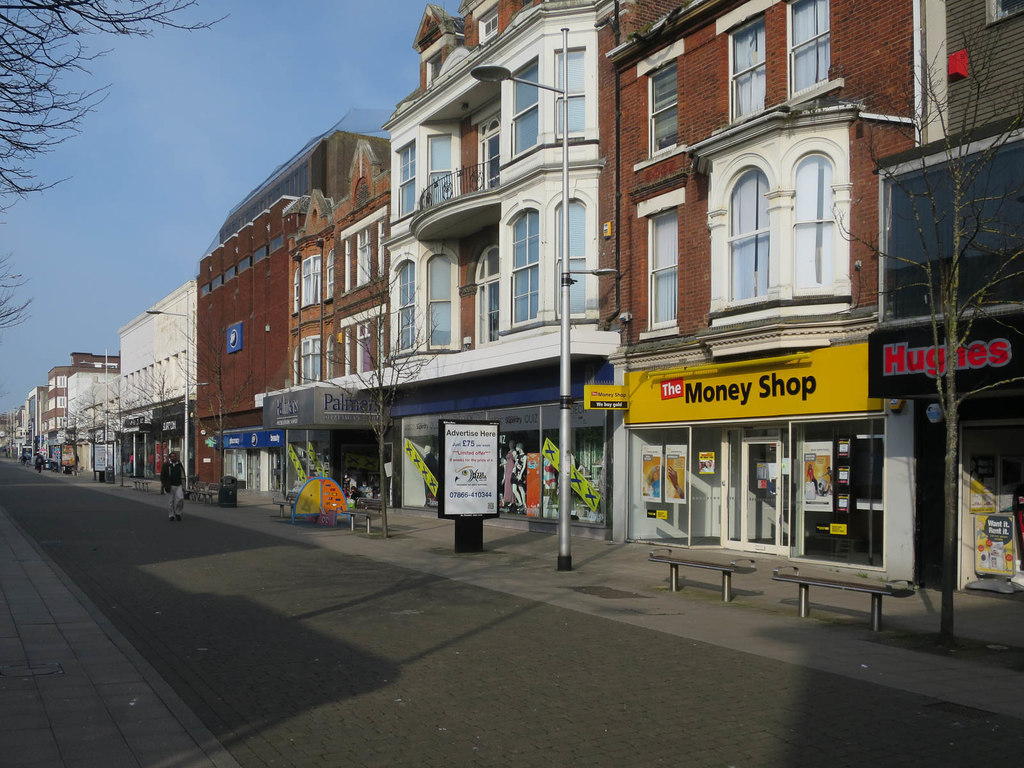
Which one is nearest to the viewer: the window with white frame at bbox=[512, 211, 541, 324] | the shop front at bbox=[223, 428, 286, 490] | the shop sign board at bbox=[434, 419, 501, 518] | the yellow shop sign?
the yellow shop sign

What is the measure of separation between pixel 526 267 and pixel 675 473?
22.3 feet

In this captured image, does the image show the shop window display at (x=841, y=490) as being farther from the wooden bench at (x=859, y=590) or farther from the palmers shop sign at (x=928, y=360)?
the wooden bench at (x=859, y=590)

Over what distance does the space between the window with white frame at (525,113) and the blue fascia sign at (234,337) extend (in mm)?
32097

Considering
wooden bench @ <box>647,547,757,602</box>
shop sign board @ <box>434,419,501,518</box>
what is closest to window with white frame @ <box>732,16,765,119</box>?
shop sign board @ <box>434,419,501,518</box>

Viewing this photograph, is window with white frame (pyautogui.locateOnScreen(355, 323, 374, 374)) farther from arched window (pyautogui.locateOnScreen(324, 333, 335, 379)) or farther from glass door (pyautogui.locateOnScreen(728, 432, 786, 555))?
glass door (pyautogui.locateOnScreen(728, 432, 786, 555))

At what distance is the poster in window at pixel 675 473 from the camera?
19.9 metres

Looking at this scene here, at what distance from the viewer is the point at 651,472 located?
2083cm

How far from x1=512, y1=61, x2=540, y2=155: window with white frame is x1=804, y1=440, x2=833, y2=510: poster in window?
10.8 metres

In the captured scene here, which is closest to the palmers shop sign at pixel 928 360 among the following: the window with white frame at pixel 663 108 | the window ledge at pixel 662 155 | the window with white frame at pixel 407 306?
the window ledge at pixel 662 155

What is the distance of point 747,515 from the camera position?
1858cm

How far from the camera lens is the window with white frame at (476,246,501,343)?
1080 inches

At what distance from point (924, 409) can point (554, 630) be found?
688 cm

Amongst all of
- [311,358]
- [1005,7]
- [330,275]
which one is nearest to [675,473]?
[1005,7]

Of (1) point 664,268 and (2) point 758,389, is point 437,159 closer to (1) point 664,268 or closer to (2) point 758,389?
(1) point 664,268
